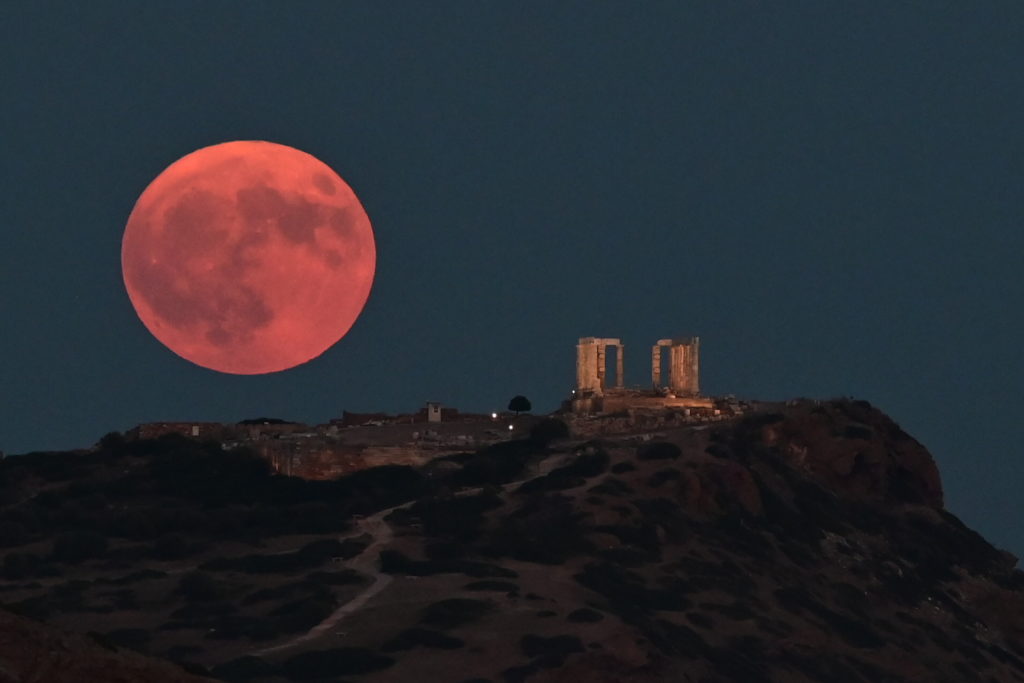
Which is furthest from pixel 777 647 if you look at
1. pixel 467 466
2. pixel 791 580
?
pixel 467 466

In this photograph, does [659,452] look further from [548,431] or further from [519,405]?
[519,405]

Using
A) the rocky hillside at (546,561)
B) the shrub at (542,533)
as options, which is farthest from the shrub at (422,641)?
the shrub at (542,533)

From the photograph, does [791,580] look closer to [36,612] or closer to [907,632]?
[907,632]

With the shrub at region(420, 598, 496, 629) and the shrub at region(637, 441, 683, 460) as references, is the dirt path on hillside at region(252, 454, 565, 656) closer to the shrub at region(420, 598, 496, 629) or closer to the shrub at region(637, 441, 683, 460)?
the shrub at region(420, 598, 496, 629)

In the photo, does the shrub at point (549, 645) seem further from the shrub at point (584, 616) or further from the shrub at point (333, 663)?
the shrub at point (333, 663)

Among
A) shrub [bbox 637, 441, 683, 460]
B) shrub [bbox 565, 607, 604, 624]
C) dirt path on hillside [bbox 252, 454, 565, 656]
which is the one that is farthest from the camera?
shrub [bbox 637, 441, 683, 460]

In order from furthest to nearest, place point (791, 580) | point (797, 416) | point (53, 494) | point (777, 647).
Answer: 1. point (797, 416)
2. point (53, 494)
3. point (791, 580)
4. point (777, 647)

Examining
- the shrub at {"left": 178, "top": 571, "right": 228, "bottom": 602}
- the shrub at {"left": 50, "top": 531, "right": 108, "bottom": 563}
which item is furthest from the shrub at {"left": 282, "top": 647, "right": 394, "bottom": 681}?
the shrub at {"left": 50, "top": 531, "right": 108, "bottom": 563}
